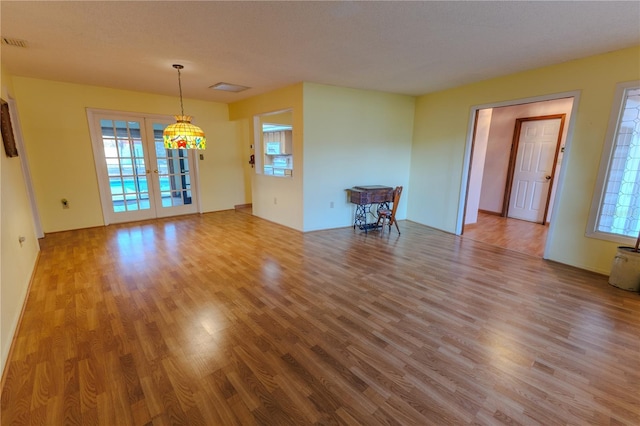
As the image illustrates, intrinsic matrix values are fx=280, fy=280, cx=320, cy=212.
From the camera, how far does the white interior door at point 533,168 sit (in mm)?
5480

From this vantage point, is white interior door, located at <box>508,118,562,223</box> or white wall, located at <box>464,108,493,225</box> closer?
Result: white wall, located at <box>464,108,493,225</box>

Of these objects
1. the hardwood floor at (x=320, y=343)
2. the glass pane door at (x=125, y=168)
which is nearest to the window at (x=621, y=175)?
the hardwood floor at (x=320, y=343)

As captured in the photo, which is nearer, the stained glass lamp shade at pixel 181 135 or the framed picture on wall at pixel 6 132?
the framed picture on wall at pixel 6 132

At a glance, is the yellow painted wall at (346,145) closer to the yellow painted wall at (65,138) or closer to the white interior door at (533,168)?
the white interior door at (533,168)

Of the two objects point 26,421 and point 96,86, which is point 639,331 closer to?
point 26,421

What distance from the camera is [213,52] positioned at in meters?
3.08

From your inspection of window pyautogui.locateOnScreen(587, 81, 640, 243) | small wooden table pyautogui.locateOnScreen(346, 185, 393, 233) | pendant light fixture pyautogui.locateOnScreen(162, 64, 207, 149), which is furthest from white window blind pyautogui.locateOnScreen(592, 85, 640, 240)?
pendant light fixture pyautogui.locateOnScreen(162, 64, 207, 149)

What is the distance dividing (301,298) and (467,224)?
4288mm

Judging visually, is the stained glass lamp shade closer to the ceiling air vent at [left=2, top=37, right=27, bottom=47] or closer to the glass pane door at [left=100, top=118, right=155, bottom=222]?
the ceiling air vent at [left=2, top=37, right=27, bottom=47]

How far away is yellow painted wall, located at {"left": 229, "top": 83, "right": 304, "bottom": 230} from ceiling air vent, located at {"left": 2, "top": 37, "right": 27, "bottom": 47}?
312cm

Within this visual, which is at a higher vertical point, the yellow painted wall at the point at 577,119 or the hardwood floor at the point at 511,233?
the yellow painted wall at the point at 577,119

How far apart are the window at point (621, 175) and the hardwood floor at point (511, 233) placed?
2.84ft

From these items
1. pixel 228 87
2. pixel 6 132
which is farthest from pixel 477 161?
pixel 6 132

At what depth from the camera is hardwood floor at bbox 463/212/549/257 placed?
4274 millimetres
